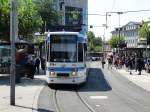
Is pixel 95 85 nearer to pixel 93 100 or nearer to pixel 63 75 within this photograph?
pixel 63 75

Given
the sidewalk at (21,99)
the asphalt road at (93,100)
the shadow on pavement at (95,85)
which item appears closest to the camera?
the sidewalk at (21,99)

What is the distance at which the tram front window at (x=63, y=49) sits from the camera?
2659cm

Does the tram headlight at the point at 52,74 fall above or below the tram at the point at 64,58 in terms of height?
below

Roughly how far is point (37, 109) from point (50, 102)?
2938mm

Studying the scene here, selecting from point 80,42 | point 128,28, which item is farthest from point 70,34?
point 128,28

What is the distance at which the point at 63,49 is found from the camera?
26.7 meters

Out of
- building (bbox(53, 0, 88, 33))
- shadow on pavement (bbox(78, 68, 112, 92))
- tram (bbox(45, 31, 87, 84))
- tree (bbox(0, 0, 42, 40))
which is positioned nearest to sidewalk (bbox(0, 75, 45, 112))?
tram (bbox(45, 31, 87, 84))

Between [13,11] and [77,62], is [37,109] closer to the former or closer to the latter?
[13,11]

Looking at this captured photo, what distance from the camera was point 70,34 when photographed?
89.0 ft

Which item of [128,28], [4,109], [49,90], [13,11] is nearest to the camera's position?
[4,109]

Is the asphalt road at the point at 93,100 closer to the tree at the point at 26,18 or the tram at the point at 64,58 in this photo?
the tram at the point at 64,58

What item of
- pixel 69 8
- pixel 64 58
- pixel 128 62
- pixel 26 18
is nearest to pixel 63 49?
pixel 64 58

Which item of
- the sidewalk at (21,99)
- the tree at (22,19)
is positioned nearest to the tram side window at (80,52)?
the sidewalk at (21,99)

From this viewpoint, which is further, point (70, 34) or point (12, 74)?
point (70, 34)
